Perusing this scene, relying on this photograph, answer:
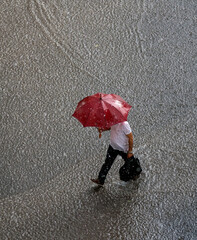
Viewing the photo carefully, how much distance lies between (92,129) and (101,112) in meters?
1.64

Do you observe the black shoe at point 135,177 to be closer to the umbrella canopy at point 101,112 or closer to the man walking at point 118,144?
the man walking at point 118,144

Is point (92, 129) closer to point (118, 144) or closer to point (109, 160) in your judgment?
point (109, 160)

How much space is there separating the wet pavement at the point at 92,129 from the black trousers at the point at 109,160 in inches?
8.3

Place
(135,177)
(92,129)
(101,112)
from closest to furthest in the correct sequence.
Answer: (101,112), (135,177), (92,129)

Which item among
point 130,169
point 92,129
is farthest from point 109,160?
point 92,129

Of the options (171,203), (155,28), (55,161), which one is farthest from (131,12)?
(171,203)

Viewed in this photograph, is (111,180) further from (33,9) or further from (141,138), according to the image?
(33,9)

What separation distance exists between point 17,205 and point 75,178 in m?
0.79

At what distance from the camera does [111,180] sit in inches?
194

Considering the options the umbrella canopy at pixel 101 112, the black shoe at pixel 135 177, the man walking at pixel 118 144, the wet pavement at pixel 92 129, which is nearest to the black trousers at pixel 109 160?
the man walking at pixel 118 144

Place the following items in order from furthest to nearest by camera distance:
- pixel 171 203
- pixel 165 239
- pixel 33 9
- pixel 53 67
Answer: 1. pixel 33 9
2. pixel 53 67
3. pixel 171 203
4. pixel 165 239

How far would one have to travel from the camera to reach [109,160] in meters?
4.64

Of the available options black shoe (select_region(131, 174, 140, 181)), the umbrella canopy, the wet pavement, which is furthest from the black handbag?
the umbrella canopy

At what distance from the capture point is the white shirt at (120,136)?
4250mm
